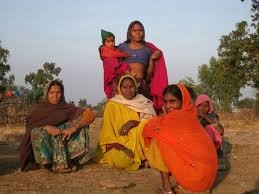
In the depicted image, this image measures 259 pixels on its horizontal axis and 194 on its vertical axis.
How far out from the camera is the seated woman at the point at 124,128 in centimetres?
575

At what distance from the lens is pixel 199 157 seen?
13.6 ft

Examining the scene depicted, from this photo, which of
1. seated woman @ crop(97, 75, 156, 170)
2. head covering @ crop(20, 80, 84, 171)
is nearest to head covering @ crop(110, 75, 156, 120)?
seated woman @ crop(97, 75, 156, 170)

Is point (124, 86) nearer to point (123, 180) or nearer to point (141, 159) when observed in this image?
point (141, 159)

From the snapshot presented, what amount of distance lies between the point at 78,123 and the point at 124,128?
0.60m

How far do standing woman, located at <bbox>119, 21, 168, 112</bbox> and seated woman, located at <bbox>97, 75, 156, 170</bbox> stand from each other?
0.71m

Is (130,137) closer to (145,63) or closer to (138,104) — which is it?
(138,104)

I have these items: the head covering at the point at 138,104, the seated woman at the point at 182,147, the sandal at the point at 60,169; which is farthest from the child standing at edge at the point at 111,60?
the seated woman at the point at 182,147

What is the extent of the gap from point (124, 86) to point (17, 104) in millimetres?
8114

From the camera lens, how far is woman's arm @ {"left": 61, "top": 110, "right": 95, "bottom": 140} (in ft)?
→ 18.1

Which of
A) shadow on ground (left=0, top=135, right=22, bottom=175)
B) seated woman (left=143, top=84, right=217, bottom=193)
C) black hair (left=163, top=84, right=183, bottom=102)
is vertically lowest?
shadow on ground (left=0, top=135, right=22, bottom=175)

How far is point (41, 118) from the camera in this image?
5.62 m

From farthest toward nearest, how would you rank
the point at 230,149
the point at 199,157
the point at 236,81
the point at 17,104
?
the point at 236,81 < the point at 17,104 < the point at 230,149 < the point at 199,157

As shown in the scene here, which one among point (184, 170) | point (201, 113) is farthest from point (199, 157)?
point (201, 113)

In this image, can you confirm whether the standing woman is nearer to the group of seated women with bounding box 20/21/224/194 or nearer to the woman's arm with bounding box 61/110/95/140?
the group of seated women with bounding box 20/21/224/194
